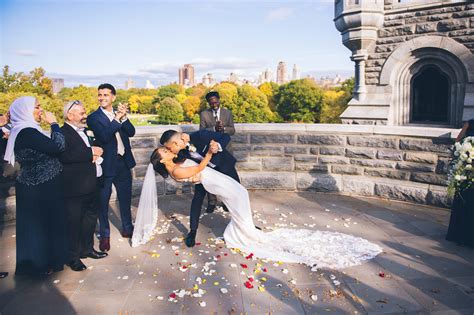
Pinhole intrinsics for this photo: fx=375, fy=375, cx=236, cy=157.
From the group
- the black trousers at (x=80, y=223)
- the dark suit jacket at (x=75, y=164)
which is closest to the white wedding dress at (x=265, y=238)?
the black trousers at (x=80, y=223)

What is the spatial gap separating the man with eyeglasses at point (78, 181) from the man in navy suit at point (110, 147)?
267mm

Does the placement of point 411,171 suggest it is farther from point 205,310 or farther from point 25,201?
point 25,201

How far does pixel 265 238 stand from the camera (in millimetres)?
5277

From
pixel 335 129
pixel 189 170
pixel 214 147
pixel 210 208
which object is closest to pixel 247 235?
pixel 189 170

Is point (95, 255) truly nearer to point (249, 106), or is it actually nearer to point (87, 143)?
point (87, 143)

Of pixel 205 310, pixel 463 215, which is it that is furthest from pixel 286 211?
pixel 205 310

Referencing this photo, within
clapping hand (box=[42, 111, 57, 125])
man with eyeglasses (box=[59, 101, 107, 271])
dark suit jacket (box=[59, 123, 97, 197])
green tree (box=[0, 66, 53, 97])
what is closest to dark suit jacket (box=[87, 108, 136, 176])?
man with eyeglasses (box=[59, 101, 107, 271])

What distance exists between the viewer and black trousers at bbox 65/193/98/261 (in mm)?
4668

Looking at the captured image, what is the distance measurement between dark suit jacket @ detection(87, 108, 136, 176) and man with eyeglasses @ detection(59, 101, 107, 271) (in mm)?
257

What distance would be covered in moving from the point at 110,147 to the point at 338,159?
16.0ft

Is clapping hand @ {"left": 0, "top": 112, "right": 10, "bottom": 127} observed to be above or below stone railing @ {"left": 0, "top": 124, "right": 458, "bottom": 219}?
above

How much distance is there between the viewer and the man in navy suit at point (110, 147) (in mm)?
5062

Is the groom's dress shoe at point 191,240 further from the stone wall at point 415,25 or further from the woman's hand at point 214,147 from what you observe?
the stone wall at point 415,25

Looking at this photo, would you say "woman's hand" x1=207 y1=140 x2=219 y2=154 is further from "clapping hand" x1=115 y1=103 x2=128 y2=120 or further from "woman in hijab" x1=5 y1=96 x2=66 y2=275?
"woman in hijab" x1=5 y1=96 x2=66 y2=275
